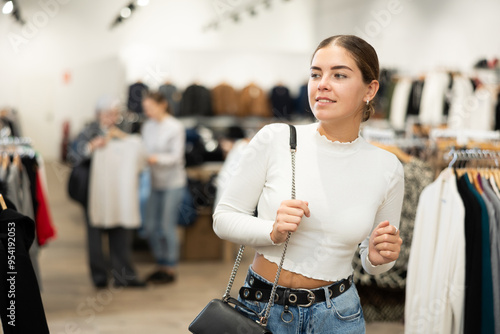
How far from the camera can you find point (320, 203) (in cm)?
156

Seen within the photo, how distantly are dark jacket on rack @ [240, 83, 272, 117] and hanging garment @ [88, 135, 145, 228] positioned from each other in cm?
563

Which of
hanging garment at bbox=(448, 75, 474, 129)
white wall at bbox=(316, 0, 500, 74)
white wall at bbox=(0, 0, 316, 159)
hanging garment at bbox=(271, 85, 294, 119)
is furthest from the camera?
hanging garment at bbox=(271, 85, 294, 119)

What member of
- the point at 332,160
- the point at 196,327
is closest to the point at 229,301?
the point at 196,327

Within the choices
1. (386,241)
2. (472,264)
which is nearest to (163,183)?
(472,264)

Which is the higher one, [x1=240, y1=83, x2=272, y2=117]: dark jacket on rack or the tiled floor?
[x1=240, y1=83, x2=272, y2=117]: dark jacket on rack

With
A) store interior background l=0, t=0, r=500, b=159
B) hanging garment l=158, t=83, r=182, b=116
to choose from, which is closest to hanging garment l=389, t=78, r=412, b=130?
store interior background l=0, t=0, r=500, b=159

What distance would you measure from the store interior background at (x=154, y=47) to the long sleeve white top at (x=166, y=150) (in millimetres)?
4878

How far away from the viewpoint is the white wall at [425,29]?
7203mm

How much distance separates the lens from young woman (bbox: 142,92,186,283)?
511 centimetres

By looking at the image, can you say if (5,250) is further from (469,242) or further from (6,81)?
(6,81)

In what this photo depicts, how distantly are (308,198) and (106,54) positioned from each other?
400 inches

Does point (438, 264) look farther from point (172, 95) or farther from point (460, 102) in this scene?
point (172, 95)

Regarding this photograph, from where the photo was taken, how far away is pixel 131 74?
32.4 feet

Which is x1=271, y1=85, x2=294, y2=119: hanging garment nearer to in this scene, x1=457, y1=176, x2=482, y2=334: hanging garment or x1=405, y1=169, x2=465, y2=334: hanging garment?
x1=405, y1=169, x2=465, y2=334: hanging garment
